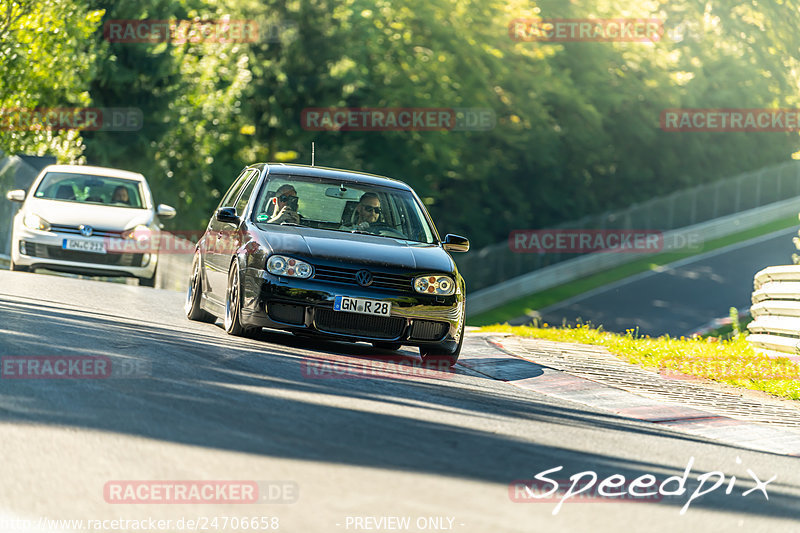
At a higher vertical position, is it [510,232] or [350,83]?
[350,83]

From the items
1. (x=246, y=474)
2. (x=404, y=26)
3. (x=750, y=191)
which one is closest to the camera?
(x=246, y=474)

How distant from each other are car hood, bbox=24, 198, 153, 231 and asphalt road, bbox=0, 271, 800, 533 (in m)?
7.97

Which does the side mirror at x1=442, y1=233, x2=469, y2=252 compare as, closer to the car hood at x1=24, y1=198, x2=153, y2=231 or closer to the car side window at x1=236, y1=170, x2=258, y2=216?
the car side window at x1=236, y1=170, x2=258, y2=216

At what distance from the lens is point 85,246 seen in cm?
1798

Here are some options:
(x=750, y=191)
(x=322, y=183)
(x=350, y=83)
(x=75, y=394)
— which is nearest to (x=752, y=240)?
(x=750, y=191)

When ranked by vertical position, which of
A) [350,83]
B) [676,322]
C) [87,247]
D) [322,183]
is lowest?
[676,322]

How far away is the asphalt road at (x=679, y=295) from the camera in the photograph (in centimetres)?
3890

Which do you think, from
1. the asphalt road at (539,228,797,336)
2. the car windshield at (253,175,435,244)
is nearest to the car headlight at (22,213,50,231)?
the car windshield at (253,175,435,244)

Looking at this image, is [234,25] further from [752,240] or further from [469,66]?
[752,240]

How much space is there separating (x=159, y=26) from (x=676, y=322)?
70.2 feet

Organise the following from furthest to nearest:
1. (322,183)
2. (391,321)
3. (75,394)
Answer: (322,183), (391,321), (75,394)

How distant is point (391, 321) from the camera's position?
35.1 feet

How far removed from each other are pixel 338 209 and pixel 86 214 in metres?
7.62

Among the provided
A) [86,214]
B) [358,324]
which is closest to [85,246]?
[86,214]
